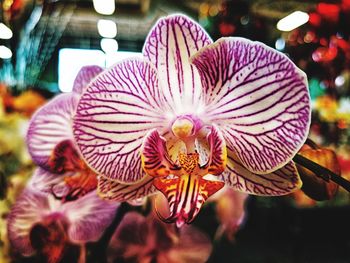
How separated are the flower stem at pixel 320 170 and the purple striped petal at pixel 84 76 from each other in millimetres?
222

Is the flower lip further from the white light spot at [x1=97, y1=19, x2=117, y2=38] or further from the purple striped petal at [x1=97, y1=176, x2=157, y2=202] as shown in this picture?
the white light spot at [x1=97, y1=19, x2=117, y2=38]

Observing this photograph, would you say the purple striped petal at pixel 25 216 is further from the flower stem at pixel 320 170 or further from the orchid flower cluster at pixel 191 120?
the flower stem at pixel 320 170

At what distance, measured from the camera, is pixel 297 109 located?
0.30m

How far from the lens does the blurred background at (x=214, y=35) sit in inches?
24.8

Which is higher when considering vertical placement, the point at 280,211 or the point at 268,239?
the point at 280,211

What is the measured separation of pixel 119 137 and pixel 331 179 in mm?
159

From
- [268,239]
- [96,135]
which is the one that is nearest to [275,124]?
[96,135]

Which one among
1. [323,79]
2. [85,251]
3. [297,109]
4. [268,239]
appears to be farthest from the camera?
[268,239]

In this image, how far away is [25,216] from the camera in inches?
21.2

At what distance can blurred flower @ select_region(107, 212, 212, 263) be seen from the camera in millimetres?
501

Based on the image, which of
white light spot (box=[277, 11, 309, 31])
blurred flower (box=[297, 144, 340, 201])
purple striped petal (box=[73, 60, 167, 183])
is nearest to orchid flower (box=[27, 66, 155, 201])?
purple striped petal (box=[73, 60, 167, 183])

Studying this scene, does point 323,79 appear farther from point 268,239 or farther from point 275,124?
point 275,124

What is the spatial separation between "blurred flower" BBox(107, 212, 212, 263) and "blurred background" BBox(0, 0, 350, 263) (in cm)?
4

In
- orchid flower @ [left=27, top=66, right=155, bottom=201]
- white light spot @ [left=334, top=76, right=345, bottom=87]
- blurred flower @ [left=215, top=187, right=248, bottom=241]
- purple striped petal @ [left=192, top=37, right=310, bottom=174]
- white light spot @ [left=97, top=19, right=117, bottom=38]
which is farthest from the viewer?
white light spot @ [left=334, top=76, right=345, bottom=87]
